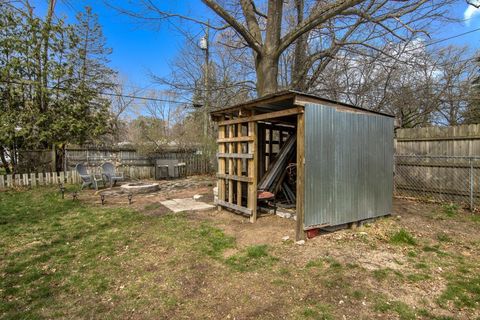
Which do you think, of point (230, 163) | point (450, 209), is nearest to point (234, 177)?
point (230, 163)

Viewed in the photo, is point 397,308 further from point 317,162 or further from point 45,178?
point 45,178

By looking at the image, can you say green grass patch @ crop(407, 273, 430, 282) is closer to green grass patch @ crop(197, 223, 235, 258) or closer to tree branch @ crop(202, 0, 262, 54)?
green grass patch @ crop(197, 223, 235, 258)

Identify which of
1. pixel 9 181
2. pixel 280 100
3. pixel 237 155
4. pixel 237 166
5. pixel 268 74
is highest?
pixel 268 74

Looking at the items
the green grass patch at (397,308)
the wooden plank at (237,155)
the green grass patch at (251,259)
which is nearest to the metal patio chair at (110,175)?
the wooden plank at (237,155)

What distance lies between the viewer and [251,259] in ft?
11.3

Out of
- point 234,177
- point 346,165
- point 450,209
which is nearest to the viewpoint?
point 346,165

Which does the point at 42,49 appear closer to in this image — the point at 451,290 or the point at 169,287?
the point at 169,287

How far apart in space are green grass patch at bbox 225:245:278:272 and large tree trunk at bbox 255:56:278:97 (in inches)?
173

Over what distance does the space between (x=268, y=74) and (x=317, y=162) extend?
3.59 m

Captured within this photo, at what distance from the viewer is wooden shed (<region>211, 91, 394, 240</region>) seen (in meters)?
3.99

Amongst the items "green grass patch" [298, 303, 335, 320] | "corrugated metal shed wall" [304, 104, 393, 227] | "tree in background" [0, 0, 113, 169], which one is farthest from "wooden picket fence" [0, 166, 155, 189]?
"green grass patch" [298, 303, 335, 320]

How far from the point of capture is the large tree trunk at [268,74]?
6.75 meters

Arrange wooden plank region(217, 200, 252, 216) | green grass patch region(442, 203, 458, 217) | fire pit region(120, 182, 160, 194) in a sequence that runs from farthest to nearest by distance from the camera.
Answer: fire pit region(120, 182, 160, 194)
green grass patch region(442, 203, 458, 217)
wooden plank region(217, 200, 252, 216)

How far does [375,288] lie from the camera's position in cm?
272
